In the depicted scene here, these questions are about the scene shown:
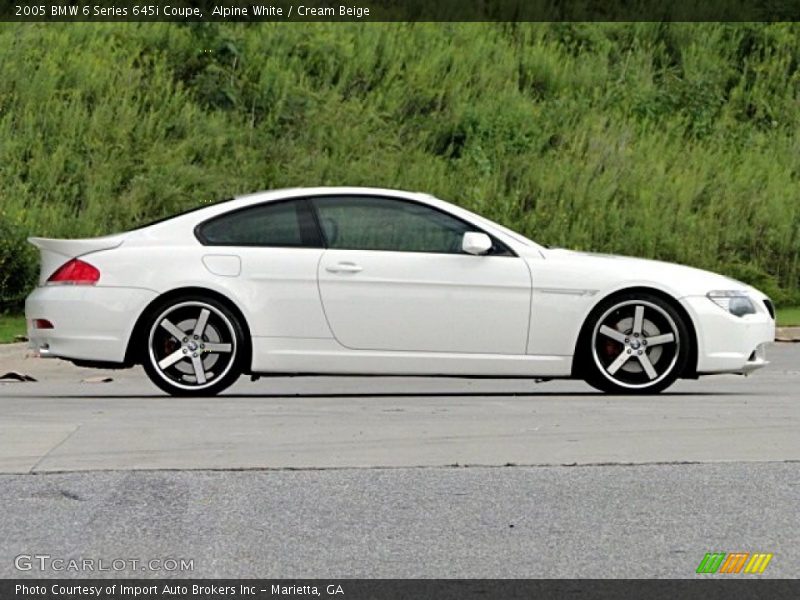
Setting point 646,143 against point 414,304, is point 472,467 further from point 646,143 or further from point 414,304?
point 646,143

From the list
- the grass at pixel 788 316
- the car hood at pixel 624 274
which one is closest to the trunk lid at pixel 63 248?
the car hood at pixel 624 274

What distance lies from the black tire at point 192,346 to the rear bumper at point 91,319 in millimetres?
136

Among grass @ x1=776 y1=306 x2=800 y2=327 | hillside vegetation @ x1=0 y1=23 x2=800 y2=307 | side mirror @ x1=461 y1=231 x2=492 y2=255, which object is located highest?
hillside vegetation @ x1=0 y1=23 x2=800 y2=307

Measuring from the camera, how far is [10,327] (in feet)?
66.9

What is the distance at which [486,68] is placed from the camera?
103 ft

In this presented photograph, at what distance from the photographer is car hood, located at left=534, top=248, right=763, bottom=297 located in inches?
480

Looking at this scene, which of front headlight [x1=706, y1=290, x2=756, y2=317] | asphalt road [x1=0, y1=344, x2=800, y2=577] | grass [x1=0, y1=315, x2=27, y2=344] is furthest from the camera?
grass [x1=0, y1=315, x2=27, y2=344]

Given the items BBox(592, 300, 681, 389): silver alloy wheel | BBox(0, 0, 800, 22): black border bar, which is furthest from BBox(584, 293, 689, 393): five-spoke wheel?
BBox(0, 0, 800, 22): black border bar

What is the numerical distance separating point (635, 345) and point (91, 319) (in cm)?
354

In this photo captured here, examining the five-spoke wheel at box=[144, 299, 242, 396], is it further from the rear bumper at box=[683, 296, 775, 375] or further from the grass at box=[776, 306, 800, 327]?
the grass at box=[776, 306, 800, 327]

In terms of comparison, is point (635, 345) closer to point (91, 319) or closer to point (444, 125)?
point (91, 319)

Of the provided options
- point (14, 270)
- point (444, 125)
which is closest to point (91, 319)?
point (14, 270)

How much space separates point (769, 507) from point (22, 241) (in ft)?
53.4
